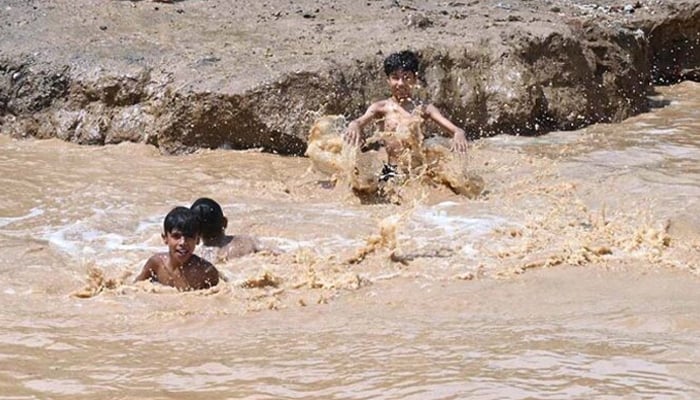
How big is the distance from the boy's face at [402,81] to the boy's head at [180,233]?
276cm

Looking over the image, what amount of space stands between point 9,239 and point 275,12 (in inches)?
197

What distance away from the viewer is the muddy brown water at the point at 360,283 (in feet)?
12.4

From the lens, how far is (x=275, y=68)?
8.88 meters

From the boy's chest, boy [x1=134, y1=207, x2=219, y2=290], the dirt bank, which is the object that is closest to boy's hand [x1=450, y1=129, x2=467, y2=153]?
the dirt bank

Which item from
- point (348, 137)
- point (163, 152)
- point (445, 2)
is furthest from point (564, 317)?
point (445, 2)

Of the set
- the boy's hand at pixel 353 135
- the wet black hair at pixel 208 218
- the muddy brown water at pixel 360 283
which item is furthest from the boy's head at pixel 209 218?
the boy's hand at pixel 353 135

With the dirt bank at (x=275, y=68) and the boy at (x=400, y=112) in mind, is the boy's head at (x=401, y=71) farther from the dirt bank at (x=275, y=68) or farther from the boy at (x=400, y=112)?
the dirt bank at (x=275, y=68)

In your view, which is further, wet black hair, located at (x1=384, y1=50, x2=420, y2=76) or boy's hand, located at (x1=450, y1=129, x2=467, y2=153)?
wet black hair, located at (x1=384, y1=50, x2=420, y2=76)

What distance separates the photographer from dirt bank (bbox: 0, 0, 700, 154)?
876cm

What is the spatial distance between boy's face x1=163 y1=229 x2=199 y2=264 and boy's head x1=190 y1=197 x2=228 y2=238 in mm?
412

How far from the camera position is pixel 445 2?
11.8m

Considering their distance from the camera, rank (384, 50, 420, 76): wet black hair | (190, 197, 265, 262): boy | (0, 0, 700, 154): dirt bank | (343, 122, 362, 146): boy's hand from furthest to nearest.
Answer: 1. (0, 0, 700, 154): dirt bank
2. (384, 50, 420, 76): wet black hair
3. (343, 122, 362, 146): boy's hand
4. (190, 197, 265, 262): boy

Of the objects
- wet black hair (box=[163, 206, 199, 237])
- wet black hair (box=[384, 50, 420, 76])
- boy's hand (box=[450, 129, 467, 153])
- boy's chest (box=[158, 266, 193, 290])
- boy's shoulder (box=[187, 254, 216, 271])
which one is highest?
wet black hair (box=[384, 50, 420, 76])

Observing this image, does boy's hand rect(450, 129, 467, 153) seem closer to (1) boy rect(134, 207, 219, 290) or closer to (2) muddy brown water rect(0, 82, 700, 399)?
(2) muddy brown water rect(0, 82, 700, 399)
